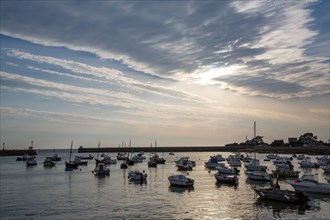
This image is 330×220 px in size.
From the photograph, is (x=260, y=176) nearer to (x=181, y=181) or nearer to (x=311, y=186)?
(x=181, y=181)

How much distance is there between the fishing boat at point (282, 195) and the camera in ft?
133

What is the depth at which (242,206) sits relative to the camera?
40.1 metres

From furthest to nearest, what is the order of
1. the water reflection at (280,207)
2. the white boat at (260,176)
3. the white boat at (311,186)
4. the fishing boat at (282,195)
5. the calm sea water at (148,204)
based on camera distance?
the white boat at (260,176)
the white boat at (311,186)
the fishing boat at (282,195)
the water reflection at (280,207)
the calm sea water at (148,204)

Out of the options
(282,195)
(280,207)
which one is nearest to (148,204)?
(280,207)

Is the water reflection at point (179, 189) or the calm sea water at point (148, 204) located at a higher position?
the water reflection at point (179, 189)

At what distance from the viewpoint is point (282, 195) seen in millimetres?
41594

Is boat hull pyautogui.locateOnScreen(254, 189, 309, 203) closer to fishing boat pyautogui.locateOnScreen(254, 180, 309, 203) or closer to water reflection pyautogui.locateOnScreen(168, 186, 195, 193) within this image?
fishing boat pyautogui.locateOnScreen(254, 180, 309, 203)

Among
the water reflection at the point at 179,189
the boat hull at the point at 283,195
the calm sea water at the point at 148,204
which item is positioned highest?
the boat hull at the point at 283,195

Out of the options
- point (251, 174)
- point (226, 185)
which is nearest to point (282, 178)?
point (251, 174)

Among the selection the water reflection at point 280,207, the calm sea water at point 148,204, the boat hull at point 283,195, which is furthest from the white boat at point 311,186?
the water reflection at point 280,207

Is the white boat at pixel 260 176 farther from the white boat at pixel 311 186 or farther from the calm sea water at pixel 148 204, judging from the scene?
the white boat at pixel 311 186

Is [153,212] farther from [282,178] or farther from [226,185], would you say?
[282,178]

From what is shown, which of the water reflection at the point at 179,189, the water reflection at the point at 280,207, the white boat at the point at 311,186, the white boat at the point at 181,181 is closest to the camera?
the water reflection at the point at 280,207

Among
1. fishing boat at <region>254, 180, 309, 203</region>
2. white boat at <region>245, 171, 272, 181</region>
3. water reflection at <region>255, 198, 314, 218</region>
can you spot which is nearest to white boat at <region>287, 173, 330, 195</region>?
fishing boat at <region>254, 180, 309, 203</region>
